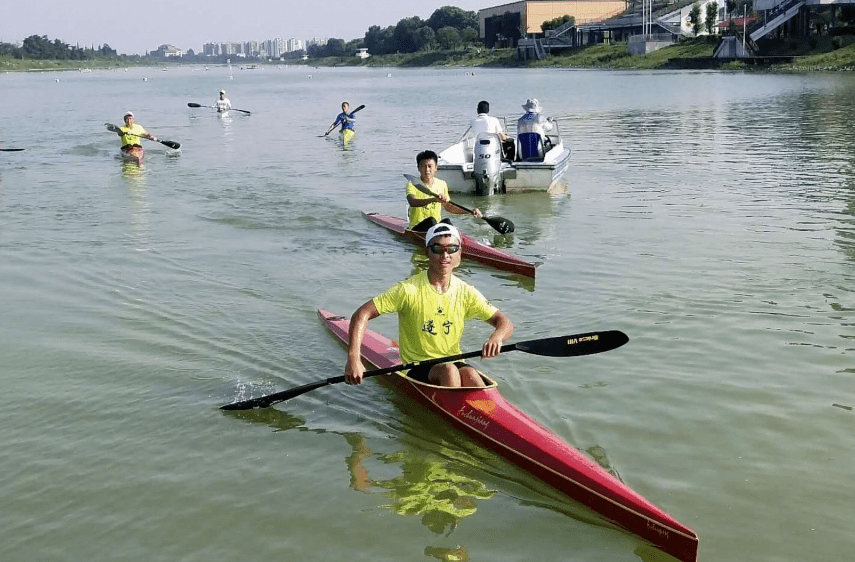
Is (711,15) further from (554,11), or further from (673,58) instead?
(554,11)

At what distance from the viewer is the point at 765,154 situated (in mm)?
26281

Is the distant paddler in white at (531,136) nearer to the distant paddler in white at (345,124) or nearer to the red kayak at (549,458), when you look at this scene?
the red kayak at (549,458)

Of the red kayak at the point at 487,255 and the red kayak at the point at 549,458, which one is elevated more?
the red kayak at the point at 487,255

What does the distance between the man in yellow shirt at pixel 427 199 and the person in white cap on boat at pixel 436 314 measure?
5.46 meters

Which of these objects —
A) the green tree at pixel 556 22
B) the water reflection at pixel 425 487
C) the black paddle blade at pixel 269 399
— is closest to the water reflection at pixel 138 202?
the black paddle blade at pixel 269 399

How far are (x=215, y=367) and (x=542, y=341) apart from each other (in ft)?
13.7

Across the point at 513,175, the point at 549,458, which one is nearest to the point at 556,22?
the point at 513,175

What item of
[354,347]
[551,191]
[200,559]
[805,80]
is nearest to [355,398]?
[354,347]

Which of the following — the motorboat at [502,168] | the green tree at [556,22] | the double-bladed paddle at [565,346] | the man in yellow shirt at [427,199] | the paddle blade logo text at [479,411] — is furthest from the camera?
the green tree at [556,22]

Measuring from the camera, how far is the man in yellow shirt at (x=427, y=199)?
13250 millimetres

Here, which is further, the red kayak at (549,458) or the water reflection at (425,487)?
the water reflection at (425,487)

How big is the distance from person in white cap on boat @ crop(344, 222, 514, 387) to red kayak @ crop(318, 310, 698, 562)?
205mm

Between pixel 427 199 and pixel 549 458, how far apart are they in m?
7.73

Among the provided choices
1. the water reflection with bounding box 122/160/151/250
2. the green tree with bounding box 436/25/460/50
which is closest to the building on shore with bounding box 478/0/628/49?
the green tree with bounding box 436/25/460/50
